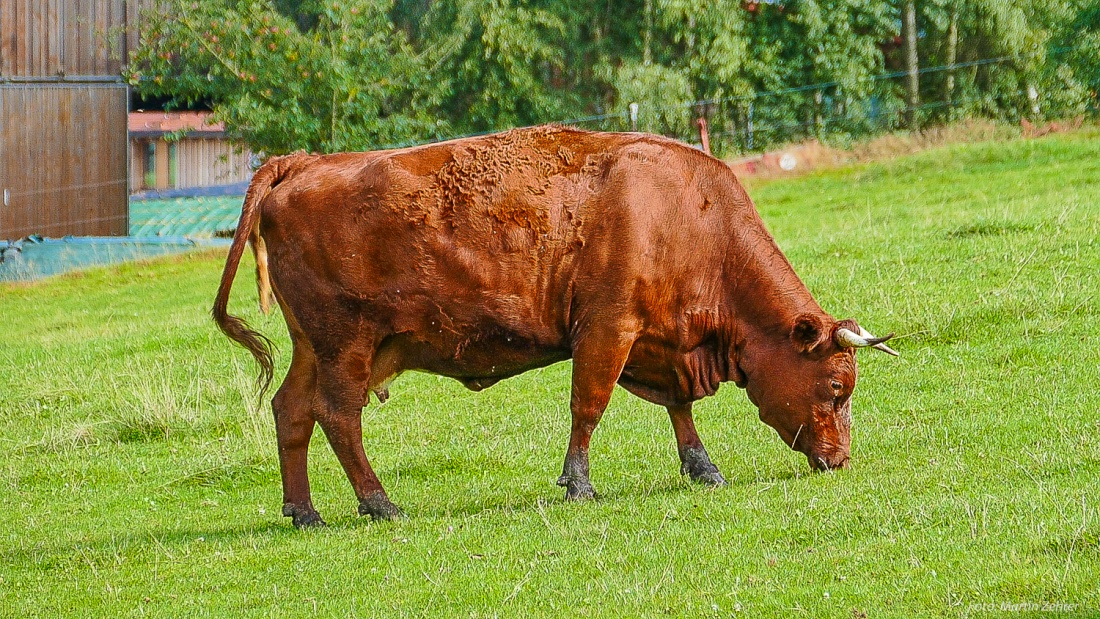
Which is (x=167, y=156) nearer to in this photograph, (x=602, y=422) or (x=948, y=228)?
(x=948, y=228)

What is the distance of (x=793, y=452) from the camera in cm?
918

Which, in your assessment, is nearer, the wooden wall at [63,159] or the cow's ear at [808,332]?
the cow's ear at [808,332]

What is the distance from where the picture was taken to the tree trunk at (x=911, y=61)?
32.0 m

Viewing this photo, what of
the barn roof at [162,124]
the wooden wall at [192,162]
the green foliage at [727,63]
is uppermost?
the green foliage at [727,63]

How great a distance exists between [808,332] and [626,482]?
1.49m

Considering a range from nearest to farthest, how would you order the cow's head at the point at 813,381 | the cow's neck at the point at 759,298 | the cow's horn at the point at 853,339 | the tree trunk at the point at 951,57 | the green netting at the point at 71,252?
the cow's horn at the point at 853,339 < the cow's head at the point at 813,381 < the cow's neck at the point at 759,298 < the green netting at the point at 71,252 < the tree trunk at the point at 951,57

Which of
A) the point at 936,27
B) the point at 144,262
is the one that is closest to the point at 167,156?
the point at 144,262

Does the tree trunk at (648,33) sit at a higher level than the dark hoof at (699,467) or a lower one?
higher

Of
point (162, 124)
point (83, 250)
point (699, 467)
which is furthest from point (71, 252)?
point (699, 467)

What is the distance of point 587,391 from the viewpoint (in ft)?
27.3

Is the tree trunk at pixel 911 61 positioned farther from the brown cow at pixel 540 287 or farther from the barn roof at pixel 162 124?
the brown cow at pixel 540 287

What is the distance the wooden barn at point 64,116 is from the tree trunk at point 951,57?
17842 millimetres

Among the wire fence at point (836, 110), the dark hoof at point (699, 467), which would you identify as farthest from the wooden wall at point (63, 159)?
the dark hoof at point (699, 467)

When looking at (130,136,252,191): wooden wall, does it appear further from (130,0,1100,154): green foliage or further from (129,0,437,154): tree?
(129,0,437,154): tree
